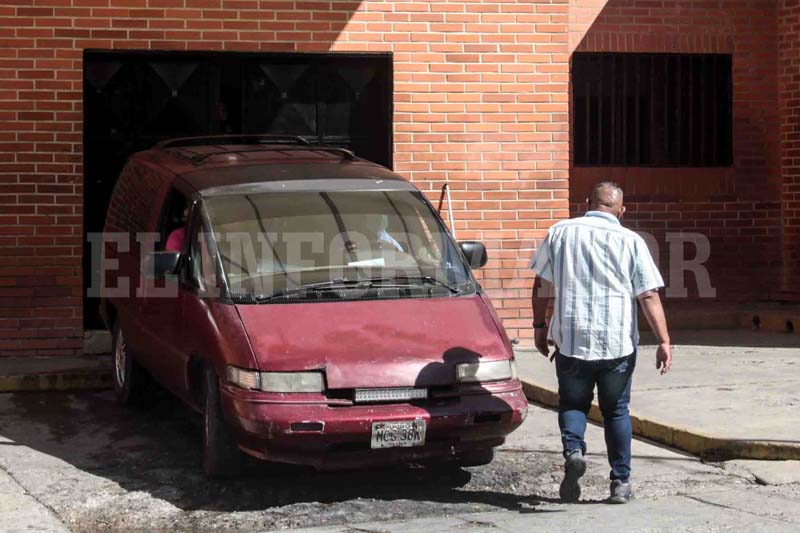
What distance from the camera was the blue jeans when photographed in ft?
24.0

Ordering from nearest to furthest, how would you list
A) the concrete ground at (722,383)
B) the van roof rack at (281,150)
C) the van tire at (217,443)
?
the van tire at (217,443)
the concrete ground at (722,383)
the van roof rack at (281,150)

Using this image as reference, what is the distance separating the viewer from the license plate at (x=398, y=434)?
724cm

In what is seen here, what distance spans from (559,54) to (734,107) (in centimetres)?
360

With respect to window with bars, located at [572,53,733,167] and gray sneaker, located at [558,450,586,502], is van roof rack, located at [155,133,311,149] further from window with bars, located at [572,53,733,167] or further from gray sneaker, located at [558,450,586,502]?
window with bars, located at [572,53,733,167]

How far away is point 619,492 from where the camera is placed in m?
7.24

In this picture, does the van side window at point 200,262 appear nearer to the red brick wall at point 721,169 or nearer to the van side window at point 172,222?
the van side window at point 172,222

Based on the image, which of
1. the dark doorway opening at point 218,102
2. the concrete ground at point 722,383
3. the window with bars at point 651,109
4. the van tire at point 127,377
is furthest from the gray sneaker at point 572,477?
the window with bars at point 651,109

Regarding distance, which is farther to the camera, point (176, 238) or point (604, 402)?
point (176, 238)

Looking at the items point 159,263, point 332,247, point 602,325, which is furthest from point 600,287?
point 159,263

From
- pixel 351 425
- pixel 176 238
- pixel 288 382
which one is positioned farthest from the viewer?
pixel 176 238

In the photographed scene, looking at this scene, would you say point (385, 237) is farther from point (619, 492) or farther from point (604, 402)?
point (619, 492)

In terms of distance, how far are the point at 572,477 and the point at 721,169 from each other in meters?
8.87

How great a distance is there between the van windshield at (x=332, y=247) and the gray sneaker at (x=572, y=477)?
152 cm

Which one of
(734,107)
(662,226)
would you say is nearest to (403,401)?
(662,226)
